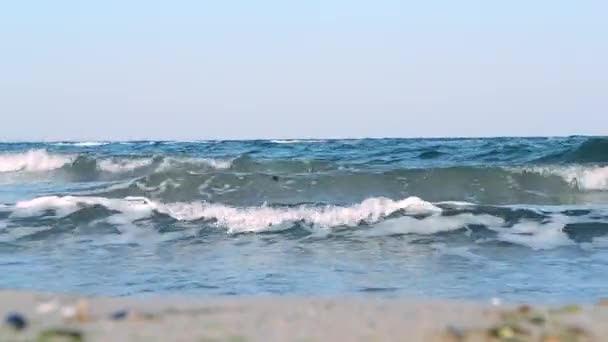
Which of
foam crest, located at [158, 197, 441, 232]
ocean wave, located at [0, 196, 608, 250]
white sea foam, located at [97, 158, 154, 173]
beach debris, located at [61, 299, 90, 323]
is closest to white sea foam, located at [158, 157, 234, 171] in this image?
white sea foam, located at [97, 158, 154, 173]

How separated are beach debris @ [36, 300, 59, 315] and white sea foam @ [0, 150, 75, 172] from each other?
1846cm

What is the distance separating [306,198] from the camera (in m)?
12.0

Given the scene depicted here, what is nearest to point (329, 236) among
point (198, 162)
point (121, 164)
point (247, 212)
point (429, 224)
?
point (429, 224)

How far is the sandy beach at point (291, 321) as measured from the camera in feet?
9.12

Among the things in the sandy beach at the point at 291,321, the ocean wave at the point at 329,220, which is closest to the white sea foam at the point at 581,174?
the ocean wave at the point at 329,220

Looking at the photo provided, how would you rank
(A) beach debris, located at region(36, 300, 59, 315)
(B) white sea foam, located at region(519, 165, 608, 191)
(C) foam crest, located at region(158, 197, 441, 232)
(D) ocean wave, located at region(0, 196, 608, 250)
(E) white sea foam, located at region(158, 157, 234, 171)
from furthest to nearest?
(E) white sea foam, located at region(158, 157, 234, 171), (B) white sea foam, located at region(519, 165, 608, 191), (C) foam crest, located at region(158, 197, 441, 232), (D) ocean wave, located at region(0, 196, 608, 250), (A) beach debris, located at region(36, 300, 59, 315)

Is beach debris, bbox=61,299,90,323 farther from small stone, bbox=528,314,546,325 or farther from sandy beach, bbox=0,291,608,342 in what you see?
small stone, bbox=528,314,546,325

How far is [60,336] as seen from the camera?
8.76 ft

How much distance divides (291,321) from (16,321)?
103 centimetres

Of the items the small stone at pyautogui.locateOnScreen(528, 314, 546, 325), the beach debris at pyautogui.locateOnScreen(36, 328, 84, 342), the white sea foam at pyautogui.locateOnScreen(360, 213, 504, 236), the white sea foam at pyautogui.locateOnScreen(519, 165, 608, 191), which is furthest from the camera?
the white sea foam at pyautogui.locateOnScreen(519, 165, 608, 191)

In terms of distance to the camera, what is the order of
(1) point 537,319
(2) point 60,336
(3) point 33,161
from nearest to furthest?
Result: 1. (2) point 60,336
2. (1) point 537,319
3. (3) point 33,161

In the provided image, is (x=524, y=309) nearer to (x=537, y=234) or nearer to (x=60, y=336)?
(x=60, y=336)

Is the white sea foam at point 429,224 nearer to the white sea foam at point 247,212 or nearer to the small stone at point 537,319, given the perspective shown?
the white sea foam at point 247,212

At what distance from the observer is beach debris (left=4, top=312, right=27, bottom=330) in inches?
112
